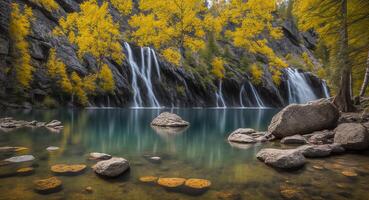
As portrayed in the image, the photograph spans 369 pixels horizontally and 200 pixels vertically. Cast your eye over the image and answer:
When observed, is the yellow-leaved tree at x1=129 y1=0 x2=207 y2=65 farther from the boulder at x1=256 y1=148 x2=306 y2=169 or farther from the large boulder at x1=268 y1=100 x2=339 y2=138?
the boulder at x1=256 y1=148 x2=306 y2=169

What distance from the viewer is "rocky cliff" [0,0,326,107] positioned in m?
26.8

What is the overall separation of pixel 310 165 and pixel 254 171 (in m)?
1.69

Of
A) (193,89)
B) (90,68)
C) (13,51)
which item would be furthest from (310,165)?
(193,89)

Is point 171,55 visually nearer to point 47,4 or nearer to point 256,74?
point 256,74

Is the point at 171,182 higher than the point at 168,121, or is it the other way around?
the point at 168,121

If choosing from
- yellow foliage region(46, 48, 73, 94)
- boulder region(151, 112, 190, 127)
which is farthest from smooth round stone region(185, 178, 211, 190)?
yellow foliage region(46, 48, 73, 94)

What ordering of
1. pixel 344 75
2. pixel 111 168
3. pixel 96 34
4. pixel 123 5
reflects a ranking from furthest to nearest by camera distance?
1. pixel 123 5
2. pixel 96 34
3. pixel 344 75
4. pixel 111 168

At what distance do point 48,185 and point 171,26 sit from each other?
43.4 meters

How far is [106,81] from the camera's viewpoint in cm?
3306

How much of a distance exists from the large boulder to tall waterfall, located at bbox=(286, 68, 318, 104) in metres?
41.5

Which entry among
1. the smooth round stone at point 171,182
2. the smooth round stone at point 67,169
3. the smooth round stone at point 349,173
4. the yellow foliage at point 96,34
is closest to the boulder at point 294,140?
the smooth round stone at point 349,173

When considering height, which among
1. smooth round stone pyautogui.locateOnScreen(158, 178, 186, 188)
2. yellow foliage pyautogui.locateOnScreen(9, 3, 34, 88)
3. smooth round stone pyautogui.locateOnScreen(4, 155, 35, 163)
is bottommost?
smooth round stone pyautogui.locateOnScreen(158, 178, 186, 188)

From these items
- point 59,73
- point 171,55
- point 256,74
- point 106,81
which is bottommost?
point 106,81

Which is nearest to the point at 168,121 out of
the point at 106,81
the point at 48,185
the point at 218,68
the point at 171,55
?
the point at 48,185
